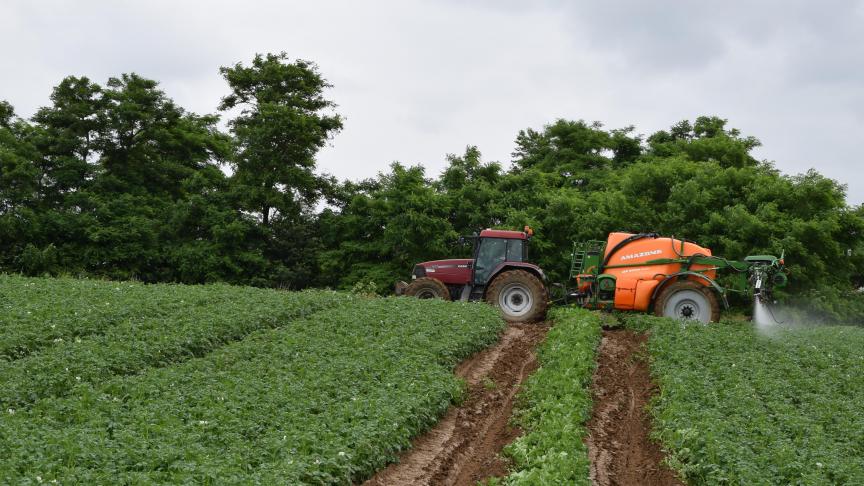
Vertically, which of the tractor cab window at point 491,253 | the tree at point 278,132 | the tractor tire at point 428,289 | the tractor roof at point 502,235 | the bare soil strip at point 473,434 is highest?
the tree at point 278,132

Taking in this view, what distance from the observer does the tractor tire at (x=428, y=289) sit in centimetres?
2184

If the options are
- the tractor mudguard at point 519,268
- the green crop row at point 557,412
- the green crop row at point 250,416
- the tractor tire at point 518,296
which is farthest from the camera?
the tractor mudguard at point 519,268

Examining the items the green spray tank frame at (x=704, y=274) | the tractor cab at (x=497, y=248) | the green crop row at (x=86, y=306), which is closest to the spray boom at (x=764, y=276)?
the green spray tank frame at (x=704, y=274)

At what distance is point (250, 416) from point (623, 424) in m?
5.95

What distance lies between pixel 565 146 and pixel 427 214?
1858 cm

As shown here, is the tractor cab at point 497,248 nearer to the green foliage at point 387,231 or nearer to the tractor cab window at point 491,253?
the tractor cab window at point 491,253

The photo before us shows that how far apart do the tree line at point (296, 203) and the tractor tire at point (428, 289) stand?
977 cm

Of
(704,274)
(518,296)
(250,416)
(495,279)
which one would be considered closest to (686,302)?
(704,274)

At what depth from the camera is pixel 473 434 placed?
1098cm

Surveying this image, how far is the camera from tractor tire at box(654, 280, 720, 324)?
60.7 feet

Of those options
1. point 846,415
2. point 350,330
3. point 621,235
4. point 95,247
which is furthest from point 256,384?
point 95,247

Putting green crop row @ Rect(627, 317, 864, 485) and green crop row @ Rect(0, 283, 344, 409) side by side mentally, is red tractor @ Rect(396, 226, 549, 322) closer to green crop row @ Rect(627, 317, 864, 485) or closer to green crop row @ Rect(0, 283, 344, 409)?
green crop row @ Rect(0, 283, 344, 409)

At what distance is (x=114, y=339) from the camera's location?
1341cm

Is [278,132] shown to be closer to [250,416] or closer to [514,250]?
[514,250]
